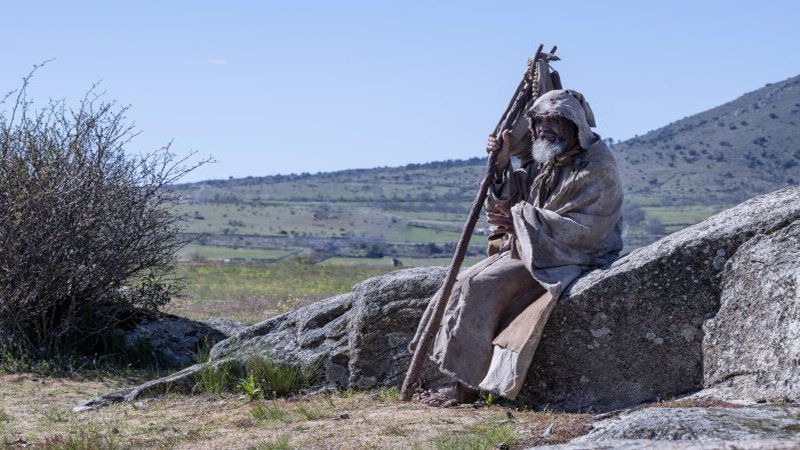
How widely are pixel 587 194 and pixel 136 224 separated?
624 centimetres

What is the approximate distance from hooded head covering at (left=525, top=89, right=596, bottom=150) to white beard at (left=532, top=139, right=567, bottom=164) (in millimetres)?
134

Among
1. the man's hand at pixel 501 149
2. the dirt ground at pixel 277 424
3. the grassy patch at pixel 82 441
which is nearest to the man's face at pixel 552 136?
the man's hand at pixel 501 149

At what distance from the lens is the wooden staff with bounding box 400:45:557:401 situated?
901 cm

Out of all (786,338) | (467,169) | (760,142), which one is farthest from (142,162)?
(467,169)

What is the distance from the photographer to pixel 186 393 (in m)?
10.4

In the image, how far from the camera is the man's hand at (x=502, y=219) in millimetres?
9078

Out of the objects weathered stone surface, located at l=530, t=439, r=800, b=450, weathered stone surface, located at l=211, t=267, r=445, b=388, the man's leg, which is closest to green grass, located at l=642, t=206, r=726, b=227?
weathered stone surface, located at l=211, t=267, r=445, b=388

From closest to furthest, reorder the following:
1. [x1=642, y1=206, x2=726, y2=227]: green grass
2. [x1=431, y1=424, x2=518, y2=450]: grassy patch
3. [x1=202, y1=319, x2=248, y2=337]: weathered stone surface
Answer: [x1=431, y1=424, x2=518, y2=450]: grassy patch → [x1=202, y1=319, x2=248, y2=337]: weathered stone surface → [x1=642, y1=206, x2=726, y2=227]: green grass

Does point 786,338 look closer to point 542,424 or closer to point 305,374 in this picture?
point 542,424

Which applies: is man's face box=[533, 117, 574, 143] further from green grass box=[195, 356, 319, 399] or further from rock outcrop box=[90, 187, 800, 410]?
green grass box=[195, 356, 319, 399]

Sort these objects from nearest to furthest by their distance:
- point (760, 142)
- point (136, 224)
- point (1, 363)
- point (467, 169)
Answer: point (1, 363), point (136, 224), point (760, 142), point (467, 169)

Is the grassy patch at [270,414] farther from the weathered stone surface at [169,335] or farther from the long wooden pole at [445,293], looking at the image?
the weathered stone surface at [169,335]

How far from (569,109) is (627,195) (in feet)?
297

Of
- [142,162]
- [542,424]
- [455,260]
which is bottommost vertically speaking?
[542,424]
